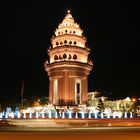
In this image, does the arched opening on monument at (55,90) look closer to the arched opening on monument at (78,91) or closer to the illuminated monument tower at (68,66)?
the illuminated monument tower at (68,66)

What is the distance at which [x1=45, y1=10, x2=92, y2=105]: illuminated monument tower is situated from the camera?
59.8 m

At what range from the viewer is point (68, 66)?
60.0 m

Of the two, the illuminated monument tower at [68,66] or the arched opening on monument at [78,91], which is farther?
the arched opening on monument at [78,91]

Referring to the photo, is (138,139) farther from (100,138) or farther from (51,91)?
(51,91)

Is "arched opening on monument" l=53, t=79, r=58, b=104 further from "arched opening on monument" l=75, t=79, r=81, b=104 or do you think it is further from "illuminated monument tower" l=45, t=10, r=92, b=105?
"arched opening on monument" l=75, t=79, r=81, b=104

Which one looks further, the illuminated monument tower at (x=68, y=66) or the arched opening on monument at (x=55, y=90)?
the arched opening on monument at (x=55, y=90)

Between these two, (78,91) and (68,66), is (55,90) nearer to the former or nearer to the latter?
(78,91)

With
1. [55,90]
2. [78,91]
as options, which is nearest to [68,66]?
[55,90]

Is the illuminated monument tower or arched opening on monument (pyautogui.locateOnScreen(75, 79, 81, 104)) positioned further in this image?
arched opening on monument (pyautogui.locateOnScreen(75, 79, 81, 104))

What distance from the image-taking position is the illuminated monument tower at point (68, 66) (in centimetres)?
5984

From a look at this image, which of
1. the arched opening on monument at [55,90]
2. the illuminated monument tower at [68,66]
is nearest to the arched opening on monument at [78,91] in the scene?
the illuminated monument tower at [68,66]

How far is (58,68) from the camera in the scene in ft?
200

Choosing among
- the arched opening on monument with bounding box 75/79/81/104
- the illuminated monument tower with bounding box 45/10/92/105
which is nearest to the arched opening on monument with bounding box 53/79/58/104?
the illuminated monument tower with bounding box 45/10/92/105

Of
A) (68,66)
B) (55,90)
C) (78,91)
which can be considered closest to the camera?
(68,66)
